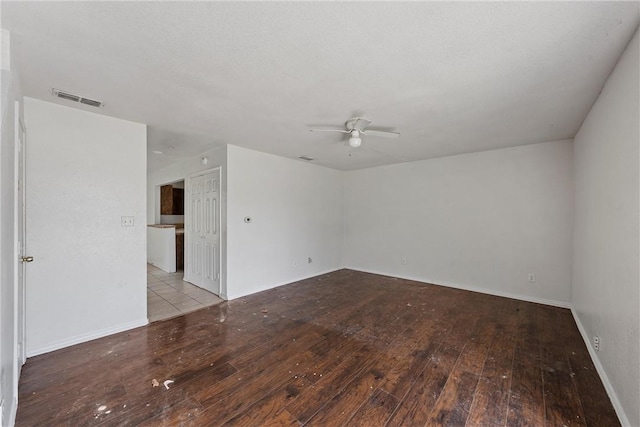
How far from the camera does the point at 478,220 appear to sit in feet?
13.8

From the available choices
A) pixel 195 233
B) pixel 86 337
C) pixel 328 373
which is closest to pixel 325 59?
pixel 328 373

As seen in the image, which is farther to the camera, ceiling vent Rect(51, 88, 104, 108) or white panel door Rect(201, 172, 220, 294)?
white panel door Rect(201, 172, 220, 294)

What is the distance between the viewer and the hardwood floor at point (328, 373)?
1636 mm

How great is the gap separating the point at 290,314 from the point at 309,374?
4.06ft

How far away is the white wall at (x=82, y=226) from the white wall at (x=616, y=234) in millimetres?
4199

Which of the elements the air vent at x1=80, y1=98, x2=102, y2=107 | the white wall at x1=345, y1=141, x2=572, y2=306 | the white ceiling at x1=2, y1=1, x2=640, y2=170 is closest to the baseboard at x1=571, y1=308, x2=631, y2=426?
the white wall at x1=345, y1=141, x2=572, y2=306

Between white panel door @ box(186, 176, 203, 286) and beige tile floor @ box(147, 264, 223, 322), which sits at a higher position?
white panel door @ box(186, 176, 203, 286)

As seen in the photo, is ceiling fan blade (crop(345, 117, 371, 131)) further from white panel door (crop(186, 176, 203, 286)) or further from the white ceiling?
white panel door (crop(186, 176, 203, 286))

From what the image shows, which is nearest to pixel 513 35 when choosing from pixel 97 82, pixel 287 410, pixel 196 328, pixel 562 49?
pixel 562 49

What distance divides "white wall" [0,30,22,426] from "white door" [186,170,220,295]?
2.31 m

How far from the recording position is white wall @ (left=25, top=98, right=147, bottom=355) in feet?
7.63

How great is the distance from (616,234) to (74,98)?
453cm

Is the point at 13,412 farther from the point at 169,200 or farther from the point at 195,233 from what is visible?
the point at 169,200

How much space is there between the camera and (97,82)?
6.48ft
